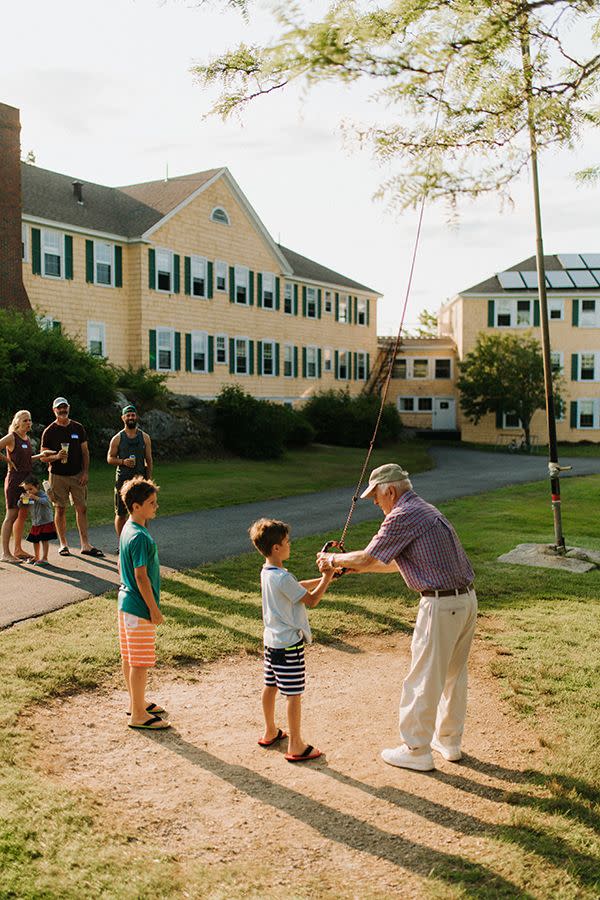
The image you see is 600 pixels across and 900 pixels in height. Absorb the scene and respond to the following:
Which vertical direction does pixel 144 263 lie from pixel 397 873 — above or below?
above

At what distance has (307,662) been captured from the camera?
7422mm

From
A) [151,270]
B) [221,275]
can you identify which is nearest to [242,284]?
[221,275]

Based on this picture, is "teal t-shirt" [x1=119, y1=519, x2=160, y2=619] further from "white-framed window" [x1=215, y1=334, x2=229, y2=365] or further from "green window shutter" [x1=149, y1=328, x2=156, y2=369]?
"white-framed window" [x1=215, y1=334, x2=229, y2=365]

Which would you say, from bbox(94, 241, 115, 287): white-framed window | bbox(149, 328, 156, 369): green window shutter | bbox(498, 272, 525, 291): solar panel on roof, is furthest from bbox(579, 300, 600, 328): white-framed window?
bbox(94, 241, 115, 287): white-framed window

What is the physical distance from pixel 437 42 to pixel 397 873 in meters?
5.51

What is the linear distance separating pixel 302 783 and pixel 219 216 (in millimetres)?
36057

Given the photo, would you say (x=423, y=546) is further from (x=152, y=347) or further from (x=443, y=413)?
(x=443, y=413)

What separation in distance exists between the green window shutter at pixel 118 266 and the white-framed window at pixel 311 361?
1350 centimetres

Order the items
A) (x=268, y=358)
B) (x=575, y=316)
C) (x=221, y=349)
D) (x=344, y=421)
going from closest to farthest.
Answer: (x=221, y=349), (x=344, y=421), (x=268, y=358), (x=575, y=316)

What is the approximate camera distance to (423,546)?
5.22 m

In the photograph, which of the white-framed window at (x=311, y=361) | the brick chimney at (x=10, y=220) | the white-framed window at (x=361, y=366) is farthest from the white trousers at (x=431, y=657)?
the white-framed window at (x=361, y=366)

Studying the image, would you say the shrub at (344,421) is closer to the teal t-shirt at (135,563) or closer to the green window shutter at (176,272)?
the green window shutter at (176,272)

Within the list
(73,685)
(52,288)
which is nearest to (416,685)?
(73,685)

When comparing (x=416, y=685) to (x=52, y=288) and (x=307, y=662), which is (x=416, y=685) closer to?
(x=307, y=662)
